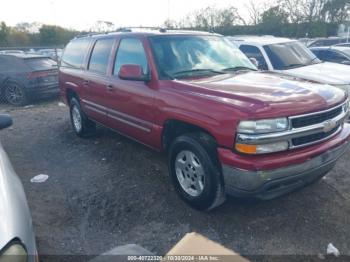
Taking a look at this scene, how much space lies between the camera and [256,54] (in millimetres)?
7648

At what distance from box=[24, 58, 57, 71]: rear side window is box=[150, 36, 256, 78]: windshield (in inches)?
281

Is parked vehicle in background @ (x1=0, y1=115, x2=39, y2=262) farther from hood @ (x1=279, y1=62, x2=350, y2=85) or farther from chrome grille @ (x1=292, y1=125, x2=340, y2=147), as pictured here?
hood @ (x1=279, y1=62, x2=350, y2=85)

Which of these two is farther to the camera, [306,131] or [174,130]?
[174,130]

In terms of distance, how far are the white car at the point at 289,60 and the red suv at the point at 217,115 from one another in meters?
2.90

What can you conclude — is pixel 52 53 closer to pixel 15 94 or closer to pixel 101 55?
pixel 15 94

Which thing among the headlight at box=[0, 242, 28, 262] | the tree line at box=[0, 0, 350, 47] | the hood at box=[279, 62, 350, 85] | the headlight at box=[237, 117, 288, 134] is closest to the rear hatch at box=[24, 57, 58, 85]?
the hood at box=[279, 62, 350, 85]

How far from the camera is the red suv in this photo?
2850 millimetres

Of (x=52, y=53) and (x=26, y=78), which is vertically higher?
(x=52, y=53)

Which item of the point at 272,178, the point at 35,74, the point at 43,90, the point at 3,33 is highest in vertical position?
the point at 3,33

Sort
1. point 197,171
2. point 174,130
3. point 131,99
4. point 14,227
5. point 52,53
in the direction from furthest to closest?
point 52,53 < point 131,99 < point 174,130 < point 197,171 < point 14,227

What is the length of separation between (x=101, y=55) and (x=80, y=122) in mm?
1574

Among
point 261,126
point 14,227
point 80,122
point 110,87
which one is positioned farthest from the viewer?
point 80,122

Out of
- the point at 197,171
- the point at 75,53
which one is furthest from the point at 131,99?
the point at 75,53

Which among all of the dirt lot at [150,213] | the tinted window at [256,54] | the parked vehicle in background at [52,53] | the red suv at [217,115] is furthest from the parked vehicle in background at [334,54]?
the parked vehicle in background at [52,53]
